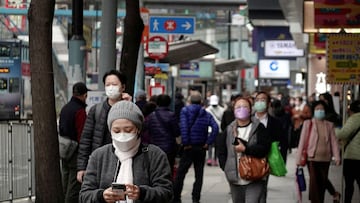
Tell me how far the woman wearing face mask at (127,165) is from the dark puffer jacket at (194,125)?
8774 mm

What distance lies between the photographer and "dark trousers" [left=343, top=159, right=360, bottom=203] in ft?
44.2

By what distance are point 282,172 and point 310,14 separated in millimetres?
9711

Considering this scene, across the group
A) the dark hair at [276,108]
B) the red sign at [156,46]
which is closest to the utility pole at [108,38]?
the red sign at [156,46]

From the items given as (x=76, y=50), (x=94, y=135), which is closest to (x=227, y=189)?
(x=76, y=50)

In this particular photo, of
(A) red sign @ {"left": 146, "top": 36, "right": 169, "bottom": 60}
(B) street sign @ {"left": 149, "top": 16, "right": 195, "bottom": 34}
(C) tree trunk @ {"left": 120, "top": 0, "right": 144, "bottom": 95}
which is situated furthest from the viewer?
(B) street sign @ {"left": 149, "top": 16, "right": 195, "bottom": 34}

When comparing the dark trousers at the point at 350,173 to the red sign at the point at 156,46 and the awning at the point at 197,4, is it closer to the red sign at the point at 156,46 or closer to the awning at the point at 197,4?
the red sign at the point at 156,46

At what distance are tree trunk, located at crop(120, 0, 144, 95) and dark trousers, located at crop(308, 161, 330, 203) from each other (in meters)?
3.08

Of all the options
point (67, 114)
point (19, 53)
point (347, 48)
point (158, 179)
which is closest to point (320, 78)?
point (19, 53)

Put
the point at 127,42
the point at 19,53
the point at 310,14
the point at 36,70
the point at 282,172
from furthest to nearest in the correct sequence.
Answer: the point at 19,53 < the point at 310,14 < the point at 127,42 < the point at 36,70 < the point at 282,172

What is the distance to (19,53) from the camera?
3114cm

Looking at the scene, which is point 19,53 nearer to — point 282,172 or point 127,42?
point 127,42

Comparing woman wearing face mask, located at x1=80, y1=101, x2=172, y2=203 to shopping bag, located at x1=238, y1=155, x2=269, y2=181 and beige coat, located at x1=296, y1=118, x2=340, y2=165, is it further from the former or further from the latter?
beige coat, located at x1=296, y1=118, x2=340, y2=165

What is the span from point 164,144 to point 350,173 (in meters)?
2.85

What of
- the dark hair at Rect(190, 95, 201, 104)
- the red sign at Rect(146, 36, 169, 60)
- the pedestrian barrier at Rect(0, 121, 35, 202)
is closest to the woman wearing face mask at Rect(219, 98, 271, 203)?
the pedestrian barrier at Rect(0, 121, 35, 202)
